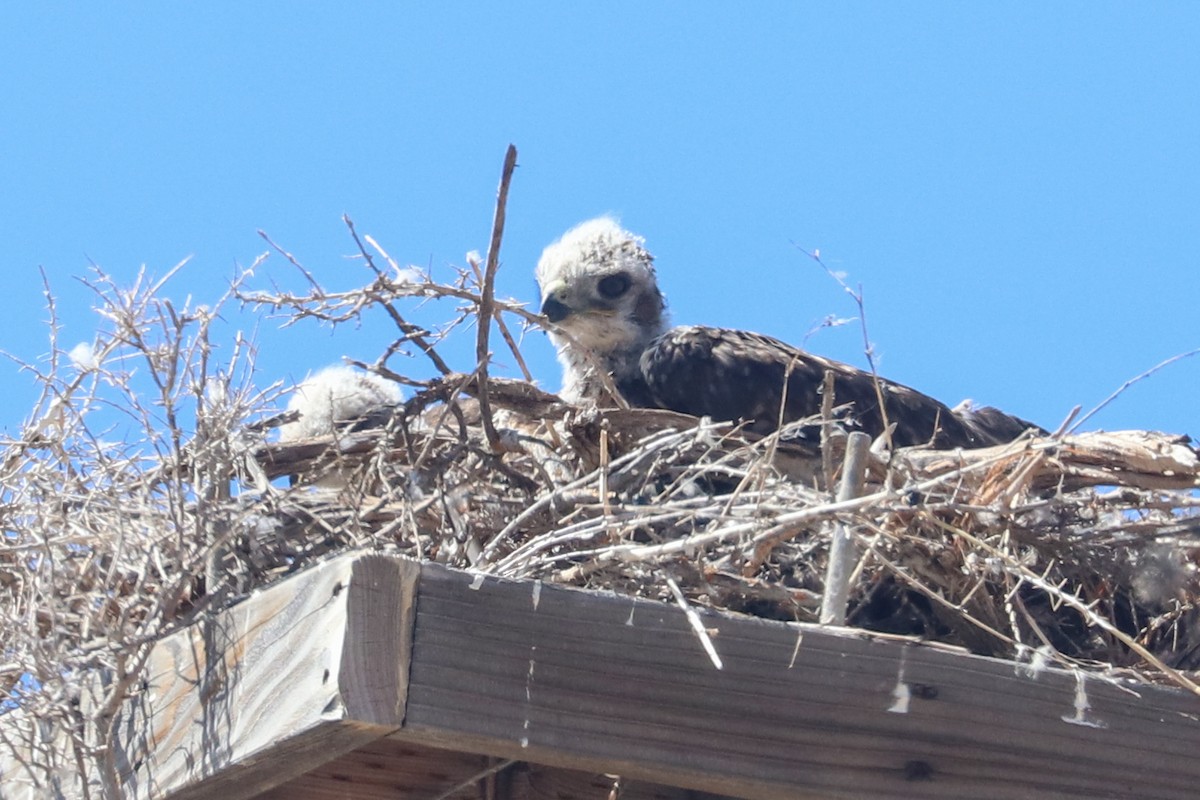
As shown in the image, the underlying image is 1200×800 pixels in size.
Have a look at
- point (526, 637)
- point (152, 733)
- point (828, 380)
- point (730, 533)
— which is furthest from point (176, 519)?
point (828, 380)

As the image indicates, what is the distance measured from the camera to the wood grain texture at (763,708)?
83.0 inches

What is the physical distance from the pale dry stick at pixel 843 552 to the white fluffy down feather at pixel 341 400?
→ 345 centimetres

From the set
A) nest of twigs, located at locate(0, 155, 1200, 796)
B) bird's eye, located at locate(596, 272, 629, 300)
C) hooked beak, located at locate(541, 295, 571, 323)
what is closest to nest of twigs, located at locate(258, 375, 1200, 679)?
nest of twigs, located at locate(0, 155, 1200, 796)

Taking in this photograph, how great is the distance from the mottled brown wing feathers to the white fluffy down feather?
1346mm

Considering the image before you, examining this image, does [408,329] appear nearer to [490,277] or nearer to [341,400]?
[490,277]

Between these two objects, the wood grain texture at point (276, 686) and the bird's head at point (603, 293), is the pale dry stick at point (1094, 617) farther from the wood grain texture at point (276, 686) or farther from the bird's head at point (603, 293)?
the bird's head at point (603, 293)

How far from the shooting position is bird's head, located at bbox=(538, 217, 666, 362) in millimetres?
5613

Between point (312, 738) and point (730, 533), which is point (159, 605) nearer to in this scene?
point (312, 738)

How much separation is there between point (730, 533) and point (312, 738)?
0.66 m

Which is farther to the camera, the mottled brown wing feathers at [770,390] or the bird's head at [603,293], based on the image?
the bird's head at [603,293]

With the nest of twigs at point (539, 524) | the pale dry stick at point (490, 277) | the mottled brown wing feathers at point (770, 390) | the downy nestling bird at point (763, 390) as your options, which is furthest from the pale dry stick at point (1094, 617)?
the mottled brown wing feathers at point (770, 390)

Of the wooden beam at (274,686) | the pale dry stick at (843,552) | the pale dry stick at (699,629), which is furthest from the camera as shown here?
the pale dry stick at (843,552)

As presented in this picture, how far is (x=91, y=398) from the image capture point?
3021 mm

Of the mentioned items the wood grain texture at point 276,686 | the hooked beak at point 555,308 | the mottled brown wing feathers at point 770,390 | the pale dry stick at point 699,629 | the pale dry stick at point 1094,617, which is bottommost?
the wood grain texture at point 276,686
